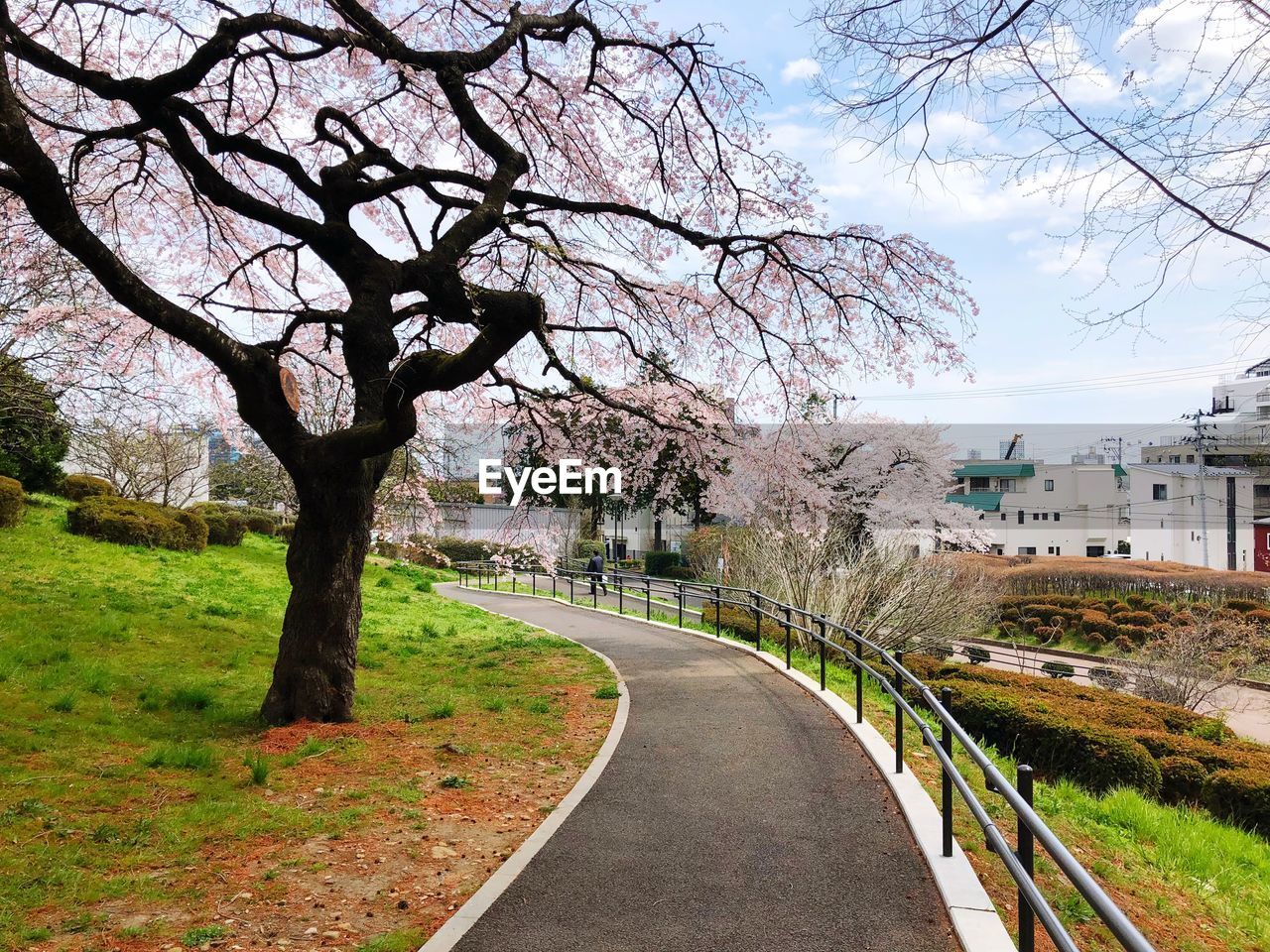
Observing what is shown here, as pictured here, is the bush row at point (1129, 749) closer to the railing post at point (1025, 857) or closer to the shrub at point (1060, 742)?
the shrub at point (1060, 742)

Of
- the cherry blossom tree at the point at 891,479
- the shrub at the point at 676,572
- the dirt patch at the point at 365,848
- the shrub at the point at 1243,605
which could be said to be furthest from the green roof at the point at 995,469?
the dirt patch at the point at 365,848

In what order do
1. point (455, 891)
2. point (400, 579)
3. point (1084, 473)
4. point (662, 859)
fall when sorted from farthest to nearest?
point (1084, 473) < point (400, 579) < point (662, 859) < point (455, 891)

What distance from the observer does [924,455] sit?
34344 mm

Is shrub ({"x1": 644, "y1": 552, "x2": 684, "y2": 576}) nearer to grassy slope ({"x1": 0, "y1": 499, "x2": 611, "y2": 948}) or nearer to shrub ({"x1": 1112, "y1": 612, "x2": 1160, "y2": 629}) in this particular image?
shrub ({"x1": 1112, "y1": 612, "x2": 1160, "y2": 629})

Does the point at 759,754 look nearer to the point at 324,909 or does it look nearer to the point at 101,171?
the point at 324,909

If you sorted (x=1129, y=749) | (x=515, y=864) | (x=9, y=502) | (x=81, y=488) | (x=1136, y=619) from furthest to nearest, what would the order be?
(x=1136, y=619) → (x=81, y=488) → (x=9, y=502) → (x=1129, y=749) → (x=515, y=864)

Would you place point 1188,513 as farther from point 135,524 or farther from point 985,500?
point 135,524

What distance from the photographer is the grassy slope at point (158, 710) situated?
489 centimetres

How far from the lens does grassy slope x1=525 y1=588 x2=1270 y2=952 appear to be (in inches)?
181

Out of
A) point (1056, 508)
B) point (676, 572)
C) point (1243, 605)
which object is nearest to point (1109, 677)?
point (1243, 605)

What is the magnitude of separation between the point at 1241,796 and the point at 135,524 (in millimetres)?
21385

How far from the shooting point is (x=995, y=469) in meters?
64.9

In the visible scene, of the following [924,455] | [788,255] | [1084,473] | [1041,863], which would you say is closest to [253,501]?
[924,455]

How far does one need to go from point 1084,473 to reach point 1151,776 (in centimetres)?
6103
